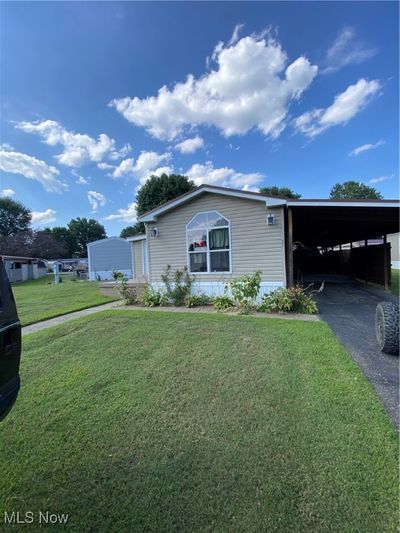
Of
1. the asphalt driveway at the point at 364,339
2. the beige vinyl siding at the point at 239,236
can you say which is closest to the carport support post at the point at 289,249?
the beige vinyl siding at the point at 239,236

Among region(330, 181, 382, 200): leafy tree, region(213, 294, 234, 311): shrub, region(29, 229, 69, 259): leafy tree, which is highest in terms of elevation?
region(330, 181, 382, 200): leafy tree

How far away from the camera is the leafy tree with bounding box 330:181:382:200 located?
51188 mm

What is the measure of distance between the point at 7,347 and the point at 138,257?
14833 millimetres

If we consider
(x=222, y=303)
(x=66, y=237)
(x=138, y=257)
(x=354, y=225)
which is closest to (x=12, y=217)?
(x=66, y=237)

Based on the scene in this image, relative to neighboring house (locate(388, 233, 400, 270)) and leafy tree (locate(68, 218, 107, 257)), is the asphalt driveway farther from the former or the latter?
leafy tree (locate(68, 218, 107, 257))

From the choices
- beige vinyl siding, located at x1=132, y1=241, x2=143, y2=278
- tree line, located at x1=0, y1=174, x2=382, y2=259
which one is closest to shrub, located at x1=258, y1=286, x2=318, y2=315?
beige vinyl siding, located at x1=132, y1=241, x2=143, y2=278

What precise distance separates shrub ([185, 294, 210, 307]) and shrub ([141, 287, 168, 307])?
913 mm

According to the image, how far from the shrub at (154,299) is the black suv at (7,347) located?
22.7ft

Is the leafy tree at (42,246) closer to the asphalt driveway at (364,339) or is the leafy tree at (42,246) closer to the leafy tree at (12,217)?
the leafy tree at (12,217)

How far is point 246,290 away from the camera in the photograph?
736 cm

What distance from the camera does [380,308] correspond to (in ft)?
14.6

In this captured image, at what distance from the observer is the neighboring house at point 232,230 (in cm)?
747

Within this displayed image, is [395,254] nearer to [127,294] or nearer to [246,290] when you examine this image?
[246,290]

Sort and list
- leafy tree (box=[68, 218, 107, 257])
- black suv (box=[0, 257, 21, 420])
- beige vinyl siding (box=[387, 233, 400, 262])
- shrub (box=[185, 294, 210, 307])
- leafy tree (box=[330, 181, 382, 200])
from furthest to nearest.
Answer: leafy tree (box=[68, 218, 107, 257]) < leafy tree (box=[330, 181, 382, 200]) < beige vinyl siding (box=[387, 233, 400, 262]) < shrub (box=[185, 294, 210, 307]) < black suv (box=[0, 257, 21, 420])
